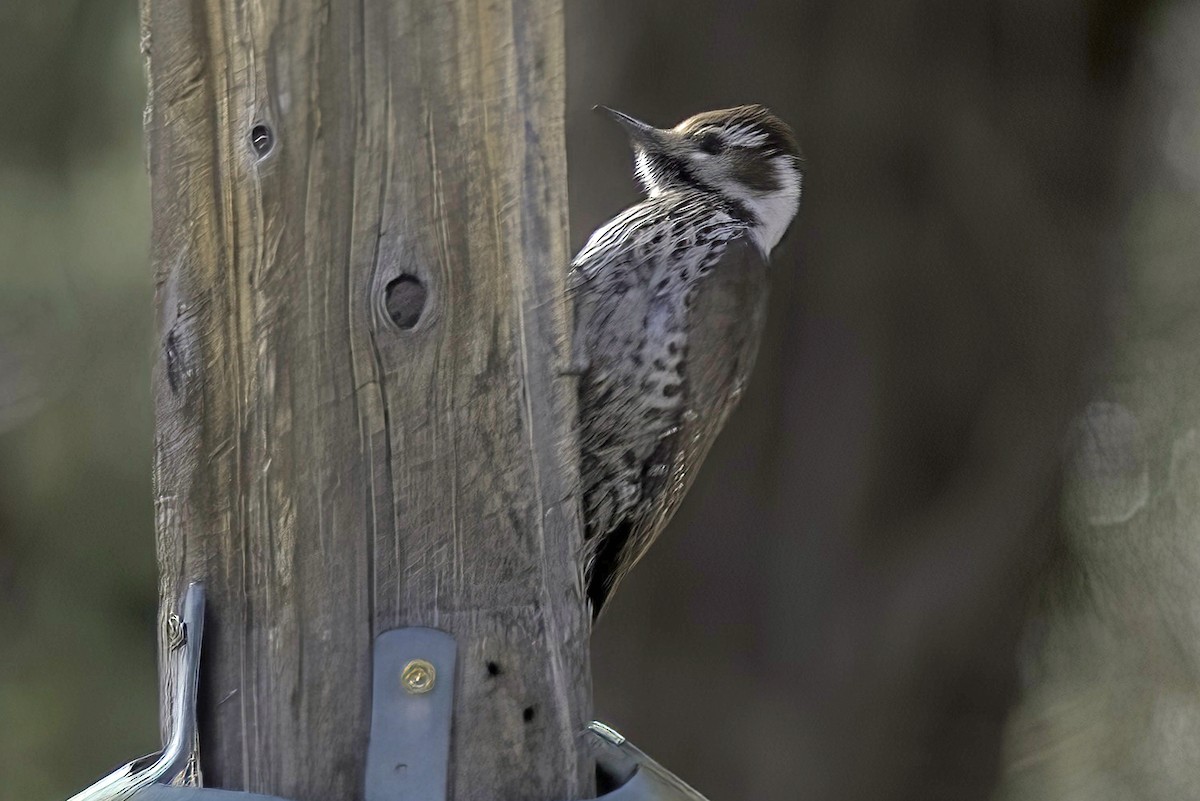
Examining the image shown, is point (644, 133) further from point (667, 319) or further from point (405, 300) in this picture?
point (405, 300)

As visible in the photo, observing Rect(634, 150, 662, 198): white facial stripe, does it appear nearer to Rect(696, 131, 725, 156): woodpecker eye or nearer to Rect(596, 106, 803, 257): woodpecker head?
Rect(596, 106, 803, 257): woodpecker head

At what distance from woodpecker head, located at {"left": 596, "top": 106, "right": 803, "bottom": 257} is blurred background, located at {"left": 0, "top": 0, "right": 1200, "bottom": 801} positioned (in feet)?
3.00

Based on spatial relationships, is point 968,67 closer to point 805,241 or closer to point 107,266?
point 805,241

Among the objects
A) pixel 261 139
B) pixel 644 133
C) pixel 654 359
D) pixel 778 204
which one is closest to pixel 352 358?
pixel 261 139

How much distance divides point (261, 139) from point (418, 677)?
1.85 ft

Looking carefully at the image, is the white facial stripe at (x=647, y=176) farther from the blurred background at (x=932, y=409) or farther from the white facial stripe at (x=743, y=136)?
the blurred background at (x=932, y=409)

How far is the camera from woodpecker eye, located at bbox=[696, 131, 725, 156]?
2.85m

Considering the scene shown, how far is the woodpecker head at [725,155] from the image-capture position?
112 inches

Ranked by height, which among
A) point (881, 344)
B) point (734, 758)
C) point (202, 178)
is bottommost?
point (734, 758)

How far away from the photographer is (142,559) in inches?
240

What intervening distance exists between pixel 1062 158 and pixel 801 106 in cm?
82

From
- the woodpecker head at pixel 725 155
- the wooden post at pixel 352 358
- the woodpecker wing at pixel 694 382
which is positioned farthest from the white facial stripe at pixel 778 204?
the wooden post at pixel 352 358

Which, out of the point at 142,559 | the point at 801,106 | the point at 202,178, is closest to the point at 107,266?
the point at 142,559

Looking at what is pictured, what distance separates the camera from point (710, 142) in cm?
286
